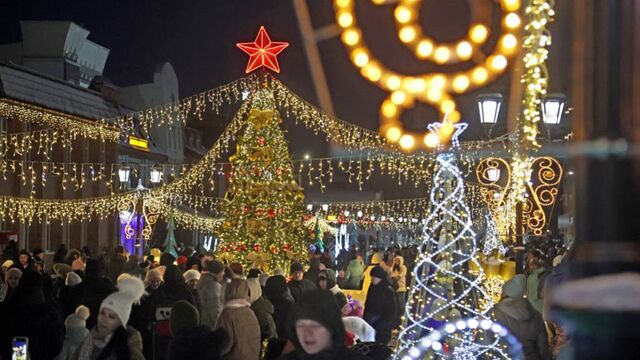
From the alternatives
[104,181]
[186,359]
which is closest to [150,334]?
[186,359]

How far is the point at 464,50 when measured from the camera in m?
2.57

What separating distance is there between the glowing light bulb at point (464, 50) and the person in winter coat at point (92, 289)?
9.67 metres

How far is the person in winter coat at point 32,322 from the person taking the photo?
8719mm

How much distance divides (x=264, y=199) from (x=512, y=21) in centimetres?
2305

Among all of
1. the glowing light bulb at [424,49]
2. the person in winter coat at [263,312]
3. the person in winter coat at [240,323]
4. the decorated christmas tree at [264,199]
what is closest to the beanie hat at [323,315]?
the glowing light bulb at [424,49]

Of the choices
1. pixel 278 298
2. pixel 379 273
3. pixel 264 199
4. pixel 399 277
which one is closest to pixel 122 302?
pixel 278 298

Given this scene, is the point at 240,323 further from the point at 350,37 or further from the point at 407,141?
the point at 350,37

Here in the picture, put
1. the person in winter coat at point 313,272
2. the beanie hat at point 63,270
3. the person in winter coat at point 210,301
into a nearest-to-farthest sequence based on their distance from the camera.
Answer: the person in winter coat at point 210,301, the beanie hat at point 63,270, the person in winter coat at point 313,272

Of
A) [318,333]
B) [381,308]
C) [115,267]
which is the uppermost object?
[318,333]

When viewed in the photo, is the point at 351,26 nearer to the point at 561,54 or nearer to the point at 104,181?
the point at 561,54

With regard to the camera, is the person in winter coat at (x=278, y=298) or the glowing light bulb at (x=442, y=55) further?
the person in winter coat at (x=278, y=298)

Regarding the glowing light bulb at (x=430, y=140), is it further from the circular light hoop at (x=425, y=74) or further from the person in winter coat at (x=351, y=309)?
the person in winter coat at (x=351, y=309)

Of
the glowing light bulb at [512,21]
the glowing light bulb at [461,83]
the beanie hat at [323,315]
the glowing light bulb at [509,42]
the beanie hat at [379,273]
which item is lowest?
the beanie hat at [379,273]

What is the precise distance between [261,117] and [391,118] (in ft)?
75.3
